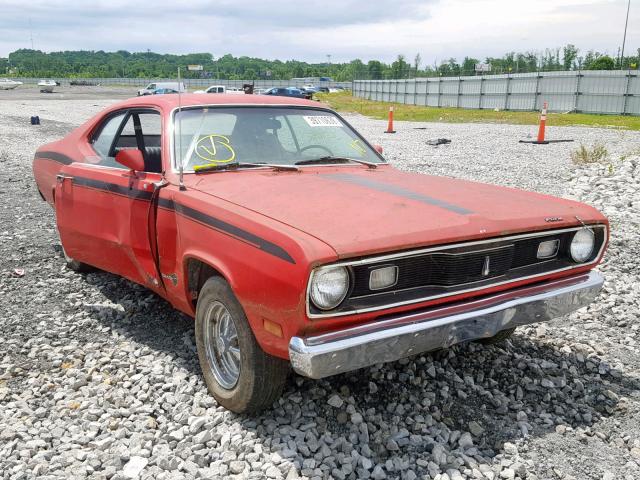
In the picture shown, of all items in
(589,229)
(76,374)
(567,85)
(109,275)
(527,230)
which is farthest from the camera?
(567,85)

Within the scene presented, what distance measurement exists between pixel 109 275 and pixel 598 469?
414 centimetres

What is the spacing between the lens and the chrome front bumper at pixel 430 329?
8.31 ft

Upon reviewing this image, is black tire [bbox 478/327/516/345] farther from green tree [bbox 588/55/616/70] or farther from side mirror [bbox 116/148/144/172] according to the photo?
green tree [bbox 588/55/616/70]

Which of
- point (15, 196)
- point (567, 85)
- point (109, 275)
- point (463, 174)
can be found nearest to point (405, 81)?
point (567, 85)

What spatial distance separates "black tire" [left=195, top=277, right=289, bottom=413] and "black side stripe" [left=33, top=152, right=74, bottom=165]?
2.48m

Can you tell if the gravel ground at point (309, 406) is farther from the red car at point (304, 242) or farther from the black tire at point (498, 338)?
the red car at point (304, 242)

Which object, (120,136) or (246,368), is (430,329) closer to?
(246,368)

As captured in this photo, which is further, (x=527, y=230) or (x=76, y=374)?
(x=76, y=374)

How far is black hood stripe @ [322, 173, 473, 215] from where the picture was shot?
3109 mm

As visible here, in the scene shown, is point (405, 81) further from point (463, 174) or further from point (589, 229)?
point (589, 229)

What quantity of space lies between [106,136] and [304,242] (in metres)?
2.96

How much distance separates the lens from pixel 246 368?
292cm

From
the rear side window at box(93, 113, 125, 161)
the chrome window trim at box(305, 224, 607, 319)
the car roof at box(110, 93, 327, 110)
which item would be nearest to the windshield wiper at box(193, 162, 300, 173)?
the car roof at box(110, 93, 327, 110)

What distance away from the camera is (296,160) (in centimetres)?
404
